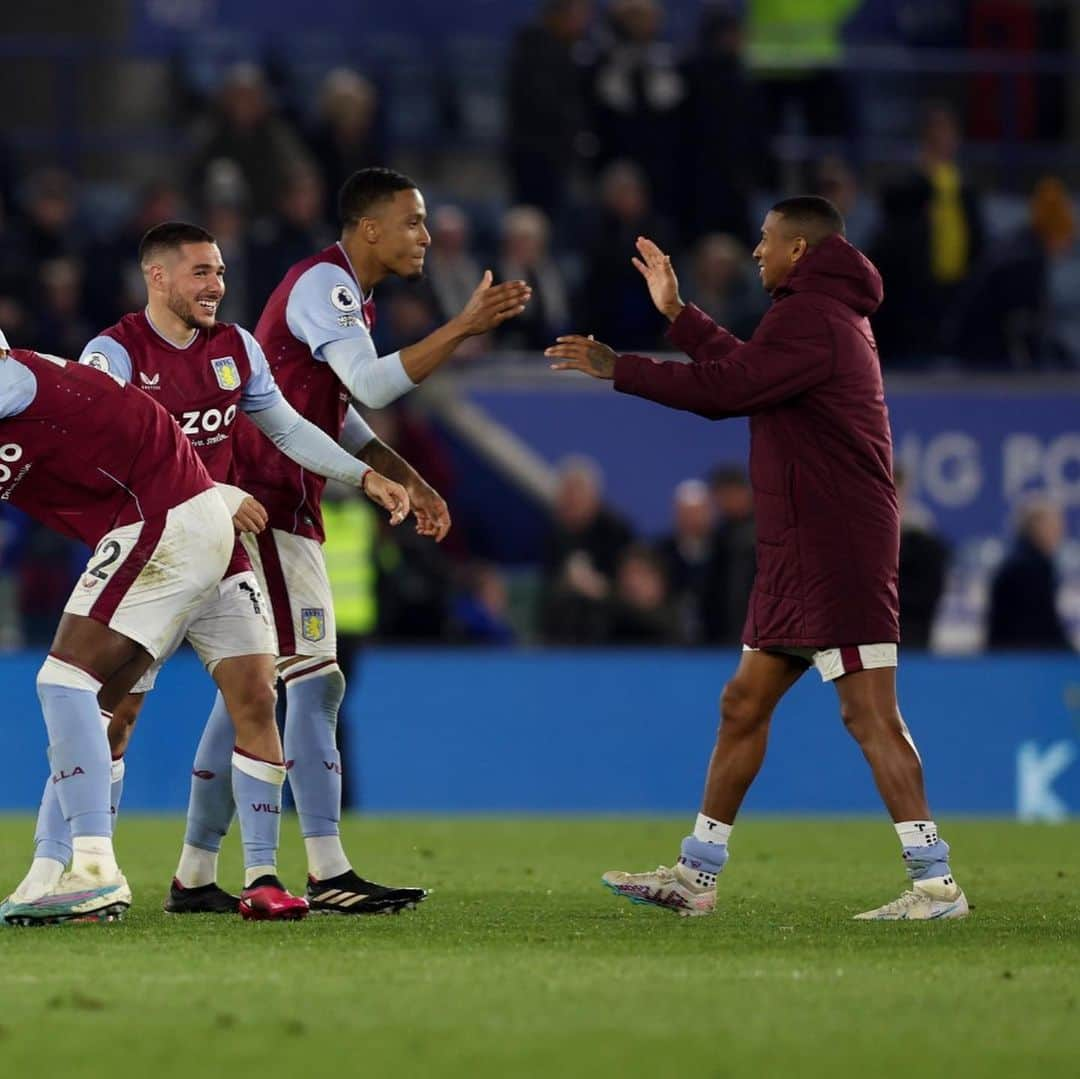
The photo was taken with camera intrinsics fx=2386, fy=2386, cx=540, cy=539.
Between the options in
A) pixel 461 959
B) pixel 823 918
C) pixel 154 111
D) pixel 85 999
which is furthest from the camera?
pixel 154 111

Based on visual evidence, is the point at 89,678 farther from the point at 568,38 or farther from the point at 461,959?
the point at 568,38

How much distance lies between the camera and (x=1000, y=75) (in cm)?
2114

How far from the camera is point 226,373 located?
7715 mm

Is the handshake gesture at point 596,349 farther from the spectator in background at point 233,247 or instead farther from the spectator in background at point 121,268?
the spectator in background at point 121,268

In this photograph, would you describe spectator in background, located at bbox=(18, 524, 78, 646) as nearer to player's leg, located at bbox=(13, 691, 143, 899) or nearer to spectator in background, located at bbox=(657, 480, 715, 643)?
spectator in background, located at bbox=(657, 480, 715, 643)

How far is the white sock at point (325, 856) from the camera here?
7879 millimetres

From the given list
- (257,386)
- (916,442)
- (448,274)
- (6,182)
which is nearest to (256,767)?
(257,386)

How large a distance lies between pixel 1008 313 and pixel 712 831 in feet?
35.9

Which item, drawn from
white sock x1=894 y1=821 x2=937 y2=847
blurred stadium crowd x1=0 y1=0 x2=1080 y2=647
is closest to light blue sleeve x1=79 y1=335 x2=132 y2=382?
white sock x1=894 y1=821 x2=937 y2=847

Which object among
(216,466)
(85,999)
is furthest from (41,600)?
(85,999)

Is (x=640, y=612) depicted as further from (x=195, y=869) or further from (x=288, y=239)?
(x=195, y=869)

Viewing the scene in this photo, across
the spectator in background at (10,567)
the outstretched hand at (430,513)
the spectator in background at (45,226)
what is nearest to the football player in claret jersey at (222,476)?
the outstretched hand at (430,513)

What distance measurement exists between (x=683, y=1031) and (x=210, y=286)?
3418mm

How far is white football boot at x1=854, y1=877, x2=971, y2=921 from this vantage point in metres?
7.58
